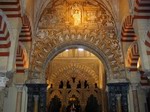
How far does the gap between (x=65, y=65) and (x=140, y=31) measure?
730 centimetres

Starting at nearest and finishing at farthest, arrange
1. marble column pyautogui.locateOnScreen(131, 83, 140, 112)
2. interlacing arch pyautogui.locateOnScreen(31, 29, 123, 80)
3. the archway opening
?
1. marble column pyautogui.locateOnScreen(131, 83, 140, 112)
2. interlacing arch pyautogui.locateOnScreen(31, 29, 123, 80)
3. the archway opening

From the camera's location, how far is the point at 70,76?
12711mm

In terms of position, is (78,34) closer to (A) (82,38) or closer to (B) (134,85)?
(A) (82,38)

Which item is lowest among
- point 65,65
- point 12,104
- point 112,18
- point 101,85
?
point 12,104

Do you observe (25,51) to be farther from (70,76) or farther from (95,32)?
(70,76)

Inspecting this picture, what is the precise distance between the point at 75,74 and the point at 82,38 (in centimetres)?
426

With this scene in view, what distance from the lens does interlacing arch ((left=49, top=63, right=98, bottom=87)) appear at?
41.5ft

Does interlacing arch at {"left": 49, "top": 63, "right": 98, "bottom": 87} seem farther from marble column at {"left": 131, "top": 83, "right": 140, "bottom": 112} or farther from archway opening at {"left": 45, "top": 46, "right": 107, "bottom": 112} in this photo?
marble column at {"left": 131, "top": 83, "right": 140, "bottom": 112}

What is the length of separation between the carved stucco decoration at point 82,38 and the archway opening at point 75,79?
10.4 ft

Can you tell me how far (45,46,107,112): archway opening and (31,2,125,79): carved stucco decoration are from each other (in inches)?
124

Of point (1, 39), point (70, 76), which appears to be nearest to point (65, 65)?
point (70, 76)

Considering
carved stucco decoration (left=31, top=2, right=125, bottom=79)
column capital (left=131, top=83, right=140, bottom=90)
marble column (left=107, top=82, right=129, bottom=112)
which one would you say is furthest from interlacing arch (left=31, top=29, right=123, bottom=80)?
column capital (left=131, top=83, right=140, bottom=90)

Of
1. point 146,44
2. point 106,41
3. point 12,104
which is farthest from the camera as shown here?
point 106,41

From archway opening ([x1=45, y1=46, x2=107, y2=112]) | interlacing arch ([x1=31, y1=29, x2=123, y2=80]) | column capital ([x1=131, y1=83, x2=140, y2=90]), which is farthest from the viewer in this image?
archway opening ([x1=45, y1=46, x2=107, y2=112])
